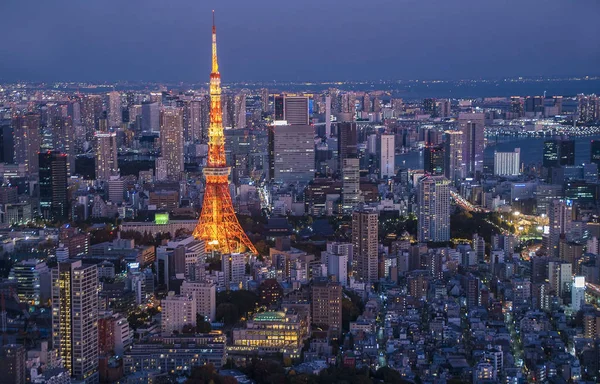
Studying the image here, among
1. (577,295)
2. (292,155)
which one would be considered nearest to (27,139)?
(292,155)

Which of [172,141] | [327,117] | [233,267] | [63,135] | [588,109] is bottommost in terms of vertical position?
[233,267]

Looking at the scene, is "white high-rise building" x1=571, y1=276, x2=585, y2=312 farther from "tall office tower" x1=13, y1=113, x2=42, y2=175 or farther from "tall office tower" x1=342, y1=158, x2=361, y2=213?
"tall office tower" x1=13, y1=113, x2=42, y2=175

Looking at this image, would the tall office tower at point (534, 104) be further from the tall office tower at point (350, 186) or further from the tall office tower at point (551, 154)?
the tall office tower at point (350, 186)

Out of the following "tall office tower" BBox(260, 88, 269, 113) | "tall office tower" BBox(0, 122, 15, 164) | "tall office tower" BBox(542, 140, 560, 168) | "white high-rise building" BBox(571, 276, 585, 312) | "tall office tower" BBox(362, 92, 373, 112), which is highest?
"tall office tower" BBox(260, 88, 269, 113)

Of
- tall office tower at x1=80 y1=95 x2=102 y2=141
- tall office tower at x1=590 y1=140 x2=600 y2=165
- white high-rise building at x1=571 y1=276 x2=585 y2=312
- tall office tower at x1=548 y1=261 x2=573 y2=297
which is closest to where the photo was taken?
white high-rise building at x1=571 y1=276 x2=585 y2=312

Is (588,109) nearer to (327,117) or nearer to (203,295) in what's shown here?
(327,117)

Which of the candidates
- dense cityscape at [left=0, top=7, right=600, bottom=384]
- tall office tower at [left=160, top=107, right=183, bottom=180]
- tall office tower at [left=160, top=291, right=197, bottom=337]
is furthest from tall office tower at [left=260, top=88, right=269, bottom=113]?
tall office tower at [left=160, top=291, right=197, bottom=337]

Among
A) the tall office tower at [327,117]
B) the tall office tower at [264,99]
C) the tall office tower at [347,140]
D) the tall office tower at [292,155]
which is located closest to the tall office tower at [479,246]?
the tall office tower at [292,155]

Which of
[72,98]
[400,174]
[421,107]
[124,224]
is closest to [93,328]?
[124,224]
